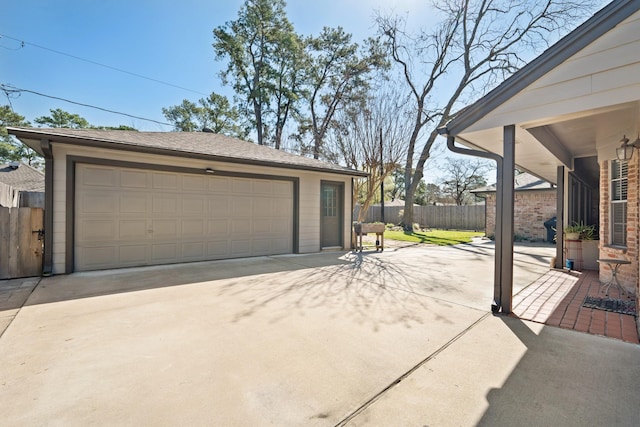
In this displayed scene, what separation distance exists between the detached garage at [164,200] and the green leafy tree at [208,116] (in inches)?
549

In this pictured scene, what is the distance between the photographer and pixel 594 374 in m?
2.28

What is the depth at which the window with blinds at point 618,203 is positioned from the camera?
496 centimetres

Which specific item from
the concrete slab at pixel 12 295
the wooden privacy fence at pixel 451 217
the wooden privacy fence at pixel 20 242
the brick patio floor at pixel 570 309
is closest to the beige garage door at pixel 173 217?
the wooden privacy fence at pixel 20 242

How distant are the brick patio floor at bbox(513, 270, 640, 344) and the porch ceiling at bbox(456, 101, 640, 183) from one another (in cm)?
241

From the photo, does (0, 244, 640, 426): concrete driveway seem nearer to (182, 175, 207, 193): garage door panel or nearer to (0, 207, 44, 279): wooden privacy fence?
(0, 207, 44, 279): wooden privacy fence

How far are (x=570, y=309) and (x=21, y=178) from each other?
21.5m

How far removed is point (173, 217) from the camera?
6.58m

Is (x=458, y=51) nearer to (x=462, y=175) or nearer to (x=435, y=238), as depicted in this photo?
(x=435, y=238)

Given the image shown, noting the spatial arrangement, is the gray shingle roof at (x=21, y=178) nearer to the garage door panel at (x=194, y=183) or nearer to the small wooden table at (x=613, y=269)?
the garage door panel at (x=194, y=183)

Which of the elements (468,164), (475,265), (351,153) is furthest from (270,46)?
(468,164)

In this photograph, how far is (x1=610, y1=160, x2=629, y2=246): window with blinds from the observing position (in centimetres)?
496

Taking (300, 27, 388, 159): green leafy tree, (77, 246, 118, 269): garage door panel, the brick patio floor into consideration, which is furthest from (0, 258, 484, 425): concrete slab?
(300, 27, 388, 159): green leafy tree

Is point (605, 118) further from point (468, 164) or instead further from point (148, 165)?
point (468, 164)

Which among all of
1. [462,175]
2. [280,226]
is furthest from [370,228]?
[462,175]
